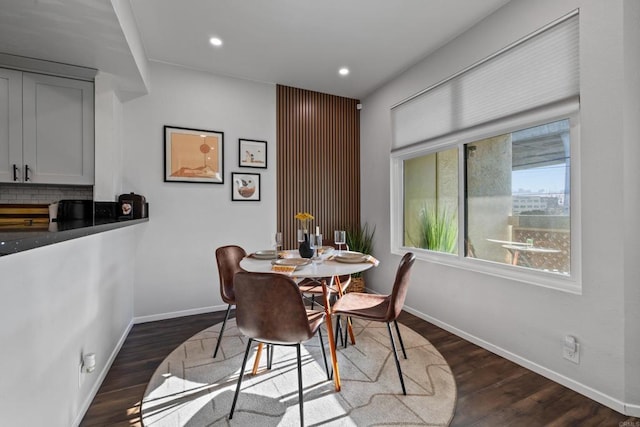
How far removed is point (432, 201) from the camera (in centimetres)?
333

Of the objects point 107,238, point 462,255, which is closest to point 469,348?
point 462,255

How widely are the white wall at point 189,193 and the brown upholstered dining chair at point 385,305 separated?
6.03ft

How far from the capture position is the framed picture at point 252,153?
360 cm

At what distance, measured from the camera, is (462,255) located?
2.86m

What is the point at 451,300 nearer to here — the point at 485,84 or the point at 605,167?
the point at 605,167

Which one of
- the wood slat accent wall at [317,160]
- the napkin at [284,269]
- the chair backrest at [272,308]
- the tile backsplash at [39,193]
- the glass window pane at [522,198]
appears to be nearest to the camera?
the chair backrest at [272,308]

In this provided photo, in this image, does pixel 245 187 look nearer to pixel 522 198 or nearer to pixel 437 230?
pixel 437 230

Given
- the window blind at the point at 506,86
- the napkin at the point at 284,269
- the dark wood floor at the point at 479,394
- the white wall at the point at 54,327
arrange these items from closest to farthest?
the white wall at the point at 54,327 < the dark wood floor at the point at 479,394 < the napkin at the point at 284,269 < the window blind at the point at 506,86

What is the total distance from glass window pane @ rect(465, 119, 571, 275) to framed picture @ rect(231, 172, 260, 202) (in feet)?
7.85

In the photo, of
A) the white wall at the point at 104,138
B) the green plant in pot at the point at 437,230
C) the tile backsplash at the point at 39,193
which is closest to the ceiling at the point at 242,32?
the white wall at the point at 104,138

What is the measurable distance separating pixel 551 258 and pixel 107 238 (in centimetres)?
331

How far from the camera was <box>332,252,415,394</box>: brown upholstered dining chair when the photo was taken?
191 cm

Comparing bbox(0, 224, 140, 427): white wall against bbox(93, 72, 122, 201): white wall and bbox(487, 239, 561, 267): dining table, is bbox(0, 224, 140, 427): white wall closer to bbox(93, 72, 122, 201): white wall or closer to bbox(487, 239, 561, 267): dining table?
bbox(93, 72, 122, 201): white wall

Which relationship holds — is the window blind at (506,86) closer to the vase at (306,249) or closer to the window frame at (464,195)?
the window frame at (464,195)
